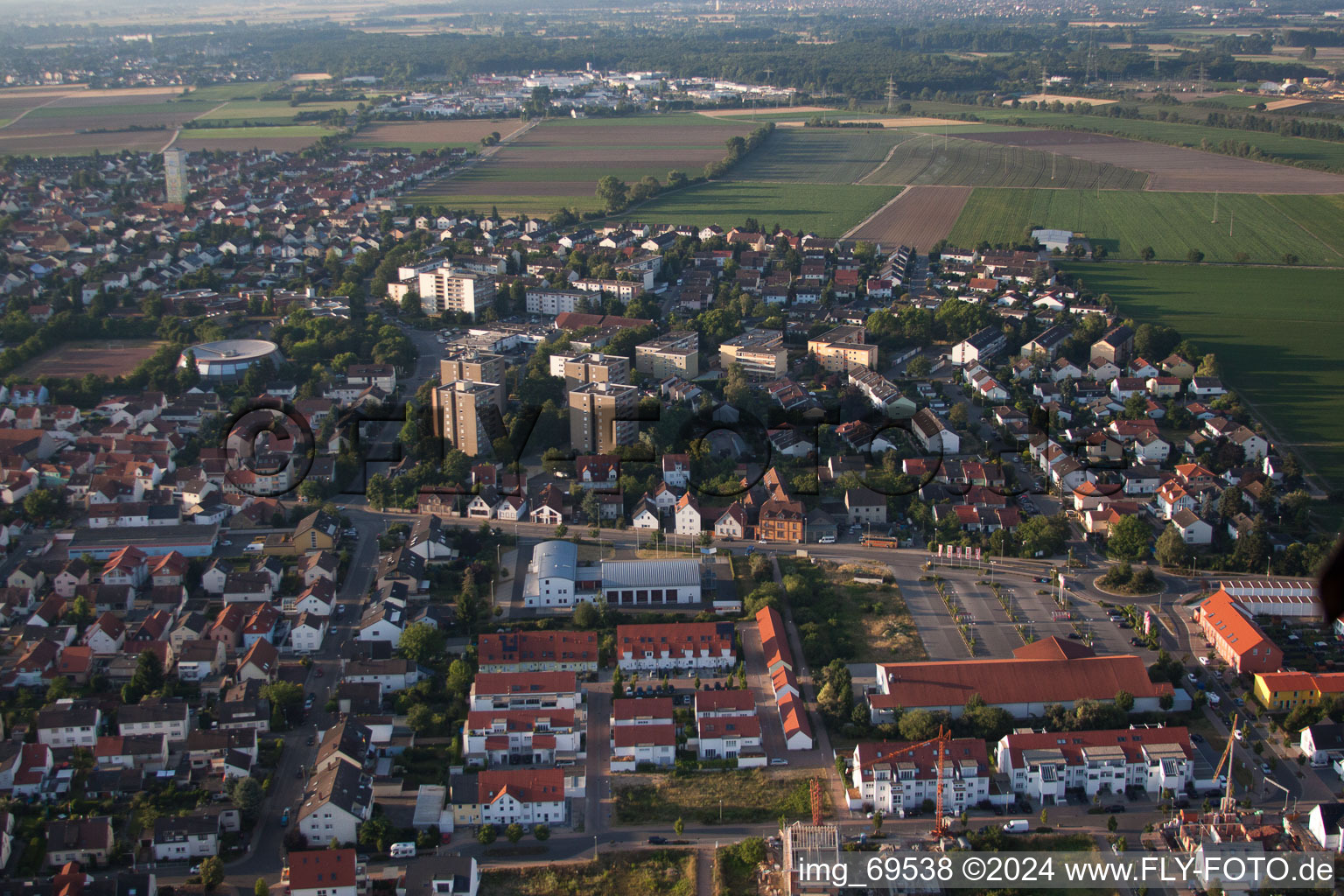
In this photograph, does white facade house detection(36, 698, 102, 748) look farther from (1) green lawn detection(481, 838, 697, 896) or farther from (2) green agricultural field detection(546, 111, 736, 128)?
(2) green agricultural field detection(546, 111, 736, 128)

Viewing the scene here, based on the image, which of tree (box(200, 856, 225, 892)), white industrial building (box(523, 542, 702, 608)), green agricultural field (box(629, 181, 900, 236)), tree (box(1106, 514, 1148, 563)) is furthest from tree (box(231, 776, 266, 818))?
green agricultural field (box(629, 181, 900, 236))

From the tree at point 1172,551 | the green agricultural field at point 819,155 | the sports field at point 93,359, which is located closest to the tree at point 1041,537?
the tree at point 1172,551

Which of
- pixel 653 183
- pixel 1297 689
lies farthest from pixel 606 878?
pixel 653 183

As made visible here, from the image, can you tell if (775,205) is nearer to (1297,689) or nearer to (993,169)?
(993,169)

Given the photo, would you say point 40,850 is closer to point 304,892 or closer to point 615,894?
point 304,892

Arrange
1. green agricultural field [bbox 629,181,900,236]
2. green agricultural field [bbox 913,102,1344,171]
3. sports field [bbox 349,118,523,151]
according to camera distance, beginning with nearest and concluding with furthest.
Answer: green agricultural field [bbox 629,181,900,236], green agricultural field [bbox 913,102,1344,171], sports field [bbox 349,118,523,151]

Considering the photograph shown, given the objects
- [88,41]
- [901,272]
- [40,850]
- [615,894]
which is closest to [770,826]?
[615,894]

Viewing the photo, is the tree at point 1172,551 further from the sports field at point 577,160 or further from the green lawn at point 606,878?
the sports field at point 577,160
